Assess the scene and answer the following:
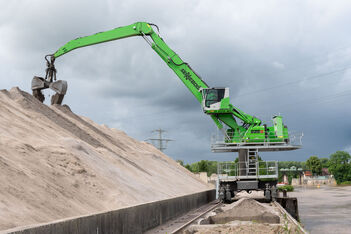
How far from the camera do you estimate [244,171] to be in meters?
24.5

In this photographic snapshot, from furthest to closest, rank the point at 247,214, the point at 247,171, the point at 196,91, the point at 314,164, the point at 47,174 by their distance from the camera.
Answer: the point at 314,164 → the point at 196,91 → the point at 247,171 → the point at 47,174 → the point at 247,214

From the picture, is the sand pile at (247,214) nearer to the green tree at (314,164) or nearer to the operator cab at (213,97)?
the operator cab at (213,97)

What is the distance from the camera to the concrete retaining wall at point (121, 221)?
7.20m

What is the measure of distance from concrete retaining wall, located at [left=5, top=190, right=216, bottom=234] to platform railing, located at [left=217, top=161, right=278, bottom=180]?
4.42 metres

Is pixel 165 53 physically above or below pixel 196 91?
above

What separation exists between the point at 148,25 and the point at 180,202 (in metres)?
15.9

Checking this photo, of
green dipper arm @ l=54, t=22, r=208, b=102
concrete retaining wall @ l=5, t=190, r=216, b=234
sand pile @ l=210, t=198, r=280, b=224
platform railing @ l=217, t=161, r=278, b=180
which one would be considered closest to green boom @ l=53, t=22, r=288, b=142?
green dipper arm @ l=54, t=22, r=208, b=102

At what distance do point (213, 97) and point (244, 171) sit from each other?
16.8 feet

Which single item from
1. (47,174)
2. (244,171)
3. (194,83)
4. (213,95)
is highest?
(194,83)

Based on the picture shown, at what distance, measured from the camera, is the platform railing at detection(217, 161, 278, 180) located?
76.7 feet

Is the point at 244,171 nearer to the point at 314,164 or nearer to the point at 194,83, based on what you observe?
the point at 194,83

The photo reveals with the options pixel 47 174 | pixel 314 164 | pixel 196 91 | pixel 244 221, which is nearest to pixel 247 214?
pixel 244 221

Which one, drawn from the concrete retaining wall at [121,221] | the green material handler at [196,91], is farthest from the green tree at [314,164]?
the concrete retaining wall at [121,221]

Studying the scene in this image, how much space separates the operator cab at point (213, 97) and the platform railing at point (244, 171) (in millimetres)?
3836
